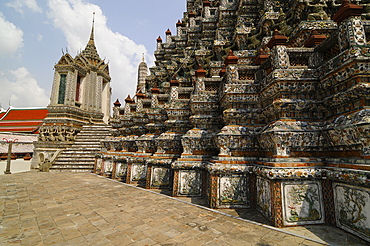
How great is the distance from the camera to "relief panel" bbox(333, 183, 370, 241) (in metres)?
3.35

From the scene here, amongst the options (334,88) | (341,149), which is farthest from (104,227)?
(334,88)

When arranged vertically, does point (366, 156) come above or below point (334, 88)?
below

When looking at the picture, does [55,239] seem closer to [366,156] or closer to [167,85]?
[366,156]

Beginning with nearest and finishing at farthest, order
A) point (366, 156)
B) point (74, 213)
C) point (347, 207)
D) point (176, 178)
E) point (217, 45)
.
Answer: point (366, 156)
point (347, 207)
point (74, 213)
point (176, 178)
point (217, 45)

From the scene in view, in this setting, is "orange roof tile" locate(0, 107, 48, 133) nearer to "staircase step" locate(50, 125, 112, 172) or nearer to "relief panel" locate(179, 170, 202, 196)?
"staircase step" locate(50, 125, 112, 172)

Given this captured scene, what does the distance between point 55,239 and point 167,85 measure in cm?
1181

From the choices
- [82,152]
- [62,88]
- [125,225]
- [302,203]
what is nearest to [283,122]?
[302,203]

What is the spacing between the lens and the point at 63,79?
2334 centimetres

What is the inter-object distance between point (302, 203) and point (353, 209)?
2.81ft

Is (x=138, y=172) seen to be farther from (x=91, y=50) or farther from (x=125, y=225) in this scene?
(x=91, y=50)

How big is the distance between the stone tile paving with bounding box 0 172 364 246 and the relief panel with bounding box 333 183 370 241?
0.24 meters

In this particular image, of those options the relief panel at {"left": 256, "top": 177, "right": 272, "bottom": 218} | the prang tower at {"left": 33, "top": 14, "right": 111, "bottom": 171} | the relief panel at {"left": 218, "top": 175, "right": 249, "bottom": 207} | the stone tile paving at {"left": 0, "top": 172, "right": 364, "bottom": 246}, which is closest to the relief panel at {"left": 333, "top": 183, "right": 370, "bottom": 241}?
the stone tile paving at {"left": 0, "top": 172, "right": 364, "bottom": 246}

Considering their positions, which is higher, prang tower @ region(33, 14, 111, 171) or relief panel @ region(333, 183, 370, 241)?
prang tower @ region(33, 14, 111, 171)

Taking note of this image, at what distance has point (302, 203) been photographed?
4230mm
